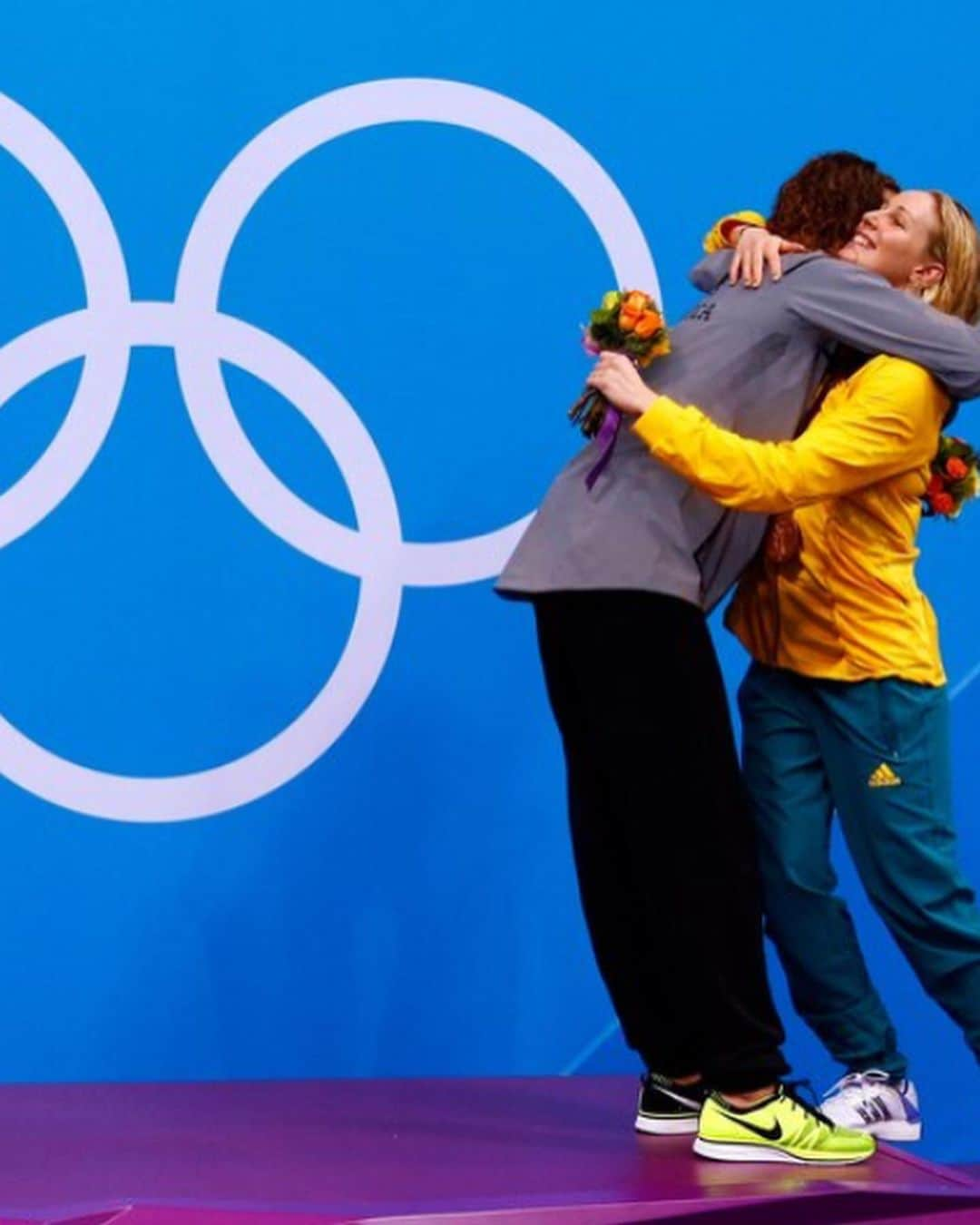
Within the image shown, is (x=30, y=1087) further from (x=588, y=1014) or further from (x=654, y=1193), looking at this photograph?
(x=654, y=1193)

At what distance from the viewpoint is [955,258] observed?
10.2 ft

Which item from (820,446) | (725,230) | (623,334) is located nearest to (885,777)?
(820,446)

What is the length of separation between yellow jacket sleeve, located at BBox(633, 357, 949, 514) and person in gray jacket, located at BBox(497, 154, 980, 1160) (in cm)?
5

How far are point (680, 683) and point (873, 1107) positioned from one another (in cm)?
74

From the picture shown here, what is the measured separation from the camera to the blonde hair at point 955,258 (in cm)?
309

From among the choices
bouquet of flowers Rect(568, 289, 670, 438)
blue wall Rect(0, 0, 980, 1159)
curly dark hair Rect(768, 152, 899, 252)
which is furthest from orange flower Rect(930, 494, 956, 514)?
blue wall Rect(0, 0, 980, 1159)

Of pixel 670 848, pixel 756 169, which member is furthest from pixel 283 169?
pixel 670 848

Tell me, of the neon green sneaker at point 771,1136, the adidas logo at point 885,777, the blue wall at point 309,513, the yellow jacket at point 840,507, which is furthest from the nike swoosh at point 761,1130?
the blue wall at point 309,513

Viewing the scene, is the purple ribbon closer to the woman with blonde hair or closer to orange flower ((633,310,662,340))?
orange flower ((633,310,662,340))

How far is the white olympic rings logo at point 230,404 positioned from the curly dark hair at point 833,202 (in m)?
0.67

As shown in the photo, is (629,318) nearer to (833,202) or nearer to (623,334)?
(623,334)

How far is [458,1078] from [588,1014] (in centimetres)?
27

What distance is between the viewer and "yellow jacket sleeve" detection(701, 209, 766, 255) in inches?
126

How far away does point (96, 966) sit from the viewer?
353 cm
